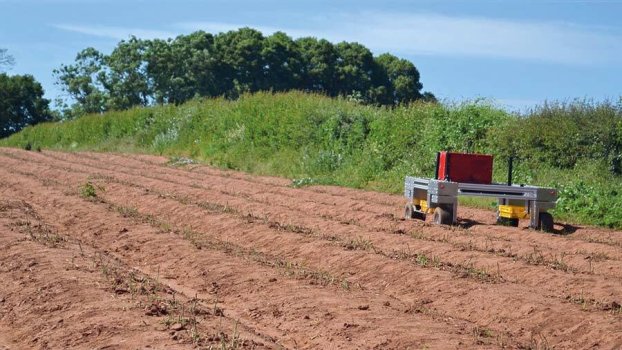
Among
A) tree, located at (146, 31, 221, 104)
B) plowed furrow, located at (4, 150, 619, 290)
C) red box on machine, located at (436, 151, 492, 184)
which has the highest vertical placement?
tree, located at (146, 31, 221, 104)

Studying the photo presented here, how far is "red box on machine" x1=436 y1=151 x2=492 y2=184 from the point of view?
1697 cm

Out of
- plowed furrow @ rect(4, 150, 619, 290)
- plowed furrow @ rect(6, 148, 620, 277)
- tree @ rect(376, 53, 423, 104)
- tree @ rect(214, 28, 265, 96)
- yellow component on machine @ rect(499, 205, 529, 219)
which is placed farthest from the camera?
tree @ rect(214, 28, 265, 96)

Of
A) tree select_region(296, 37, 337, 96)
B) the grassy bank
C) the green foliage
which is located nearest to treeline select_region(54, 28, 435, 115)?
tree select_region(296, 37, 337, 96)

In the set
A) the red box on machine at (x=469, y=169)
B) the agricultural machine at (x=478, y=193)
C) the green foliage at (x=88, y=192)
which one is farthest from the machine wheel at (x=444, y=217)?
the green foliage at (x=88, y=192)

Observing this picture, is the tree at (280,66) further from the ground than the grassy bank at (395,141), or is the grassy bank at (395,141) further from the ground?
the tree at (280,66)

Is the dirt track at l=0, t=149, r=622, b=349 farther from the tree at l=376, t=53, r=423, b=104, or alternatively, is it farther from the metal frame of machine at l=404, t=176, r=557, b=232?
the tree at l=376, t=53, r=423, b=104

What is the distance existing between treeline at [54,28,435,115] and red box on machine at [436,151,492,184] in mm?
46152

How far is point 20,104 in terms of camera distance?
68.4m

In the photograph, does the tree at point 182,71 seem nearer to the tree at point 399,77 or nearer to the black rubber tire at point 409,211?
the tree at point 399,77

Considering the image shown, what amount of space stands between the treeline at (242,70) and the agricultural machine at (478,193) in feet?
151

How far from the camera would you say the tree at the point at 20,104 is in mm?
67000

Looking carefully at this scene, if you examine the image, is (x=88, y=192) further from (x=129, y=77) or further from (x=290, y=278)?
(x=129, y=77)

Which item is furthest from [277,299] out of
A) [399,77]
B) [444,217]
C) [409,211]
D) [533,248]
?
[399,77]

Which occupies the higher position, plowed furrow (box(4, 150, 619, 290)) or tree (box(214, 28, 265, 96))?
tree (box(214, 28, 265, 96))
